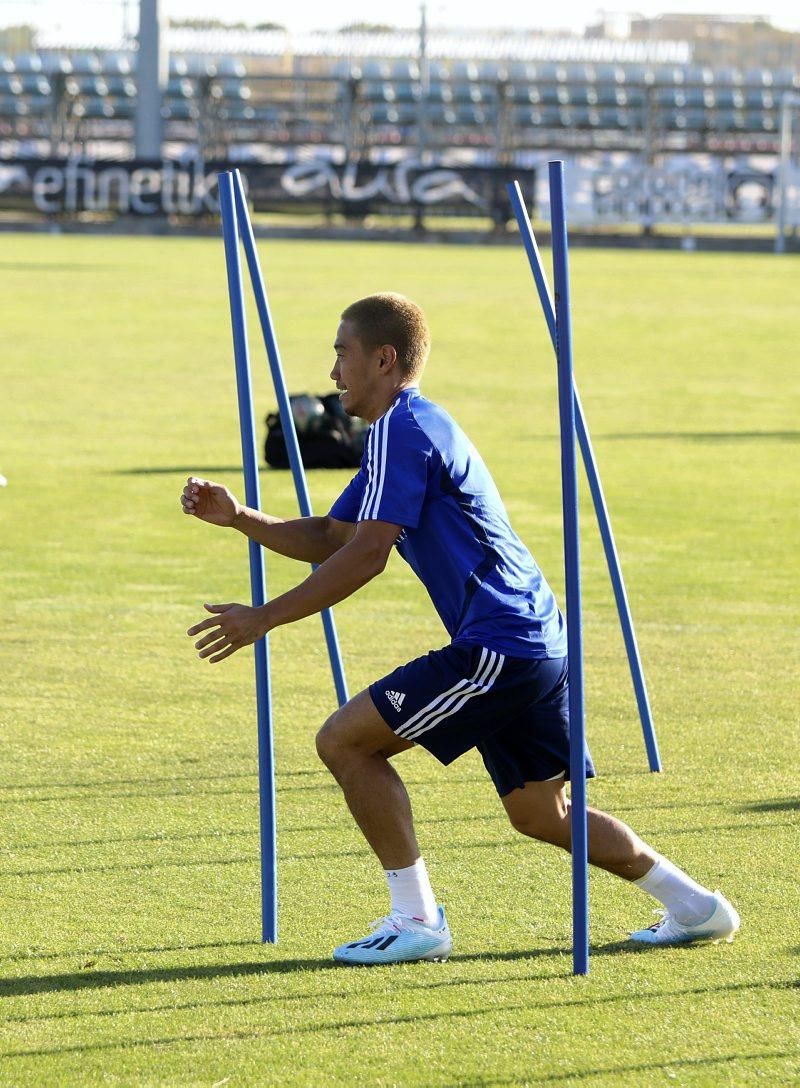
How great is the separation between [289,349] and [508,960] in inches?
738

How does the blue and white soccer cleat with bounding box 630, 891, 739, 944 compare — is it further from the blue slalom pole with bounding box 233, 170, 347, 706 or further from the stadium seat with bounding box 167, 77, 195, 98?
the stadium seat with bounding box 167, 77, 195, 98

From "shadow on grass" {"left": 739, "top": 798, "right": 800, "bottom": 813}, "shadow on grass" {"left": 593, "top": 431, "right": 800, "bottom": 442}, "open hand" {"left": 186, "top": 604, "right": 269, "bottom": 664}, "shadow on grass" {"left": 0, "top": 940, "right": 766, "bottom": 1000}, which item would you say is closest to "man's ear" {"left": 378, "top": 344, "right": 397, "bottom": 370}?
"open hand" {"left": 186, "top": 604, "right": 269, "bottom": 664}

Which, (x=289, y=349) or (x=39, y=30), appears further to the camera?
(x=39, y=30)

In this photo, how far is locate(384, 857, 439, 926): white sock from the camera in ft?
16.4

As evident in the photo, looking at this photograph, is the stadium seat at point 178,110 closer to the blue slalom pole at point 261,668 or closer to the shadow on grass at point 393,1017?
the blue slalom pole at point 261,668

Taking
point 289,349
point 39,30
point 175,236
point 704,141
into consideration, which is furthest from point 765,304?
point 39,30

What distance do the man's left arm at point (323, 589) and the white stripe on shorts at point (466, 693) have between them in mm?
388

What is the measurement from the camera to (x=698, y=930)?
5.11m

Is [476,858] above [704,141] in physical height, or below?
below

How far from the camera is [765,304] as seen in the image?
105 ft

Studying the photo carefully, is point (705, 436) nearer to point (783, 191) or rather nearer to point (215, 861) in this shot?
point (215, 861)

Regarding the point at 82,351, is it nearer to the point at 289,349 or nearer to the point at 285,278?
the point at 289,349

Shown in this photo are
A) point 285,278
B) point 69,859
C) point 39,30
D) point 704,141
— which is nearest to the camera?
point 69,859

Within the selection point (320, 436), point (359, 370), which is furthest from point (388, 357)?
point (320, 436)
